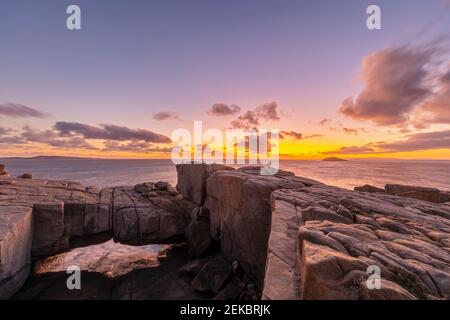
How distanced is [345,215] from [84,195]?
21100 millimetres

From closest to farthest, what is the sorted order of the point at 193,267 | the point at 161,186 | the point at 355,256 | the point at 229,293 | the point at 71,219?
the point at 355,256 → the point at 229,293 → the point at 193,267 → the point at 71,219 → the point at 161,186

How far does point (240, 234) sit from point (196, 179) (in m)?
9.39

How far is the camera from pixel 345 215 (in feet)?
26.3

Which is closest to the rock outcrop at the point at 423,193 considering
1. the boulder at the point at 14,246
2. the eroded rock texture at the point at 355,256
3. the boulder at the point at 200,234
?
the eroded rock texture at the point at 355,256

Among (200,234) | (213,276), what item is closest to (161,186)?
(200,234)

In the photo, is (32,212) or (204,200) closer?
(32,212)

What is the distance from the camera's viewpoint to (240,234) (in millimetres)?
14805

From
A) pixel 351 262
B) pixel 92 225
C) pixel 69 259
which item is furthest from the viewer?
pixel 69 259

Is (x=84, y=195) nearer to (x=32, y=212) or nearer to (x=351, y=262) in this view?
(x=32, y=212)

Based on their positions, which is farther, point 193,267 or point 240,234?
point 193,267

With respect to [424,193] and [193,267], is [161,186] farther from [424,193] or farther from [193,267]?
[424,193]

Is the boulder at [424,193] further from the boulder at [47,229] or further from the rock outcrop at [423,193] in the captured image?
the boulder at [47,229]

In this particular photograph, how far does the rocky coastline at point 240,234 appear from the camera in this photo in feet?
13.9
